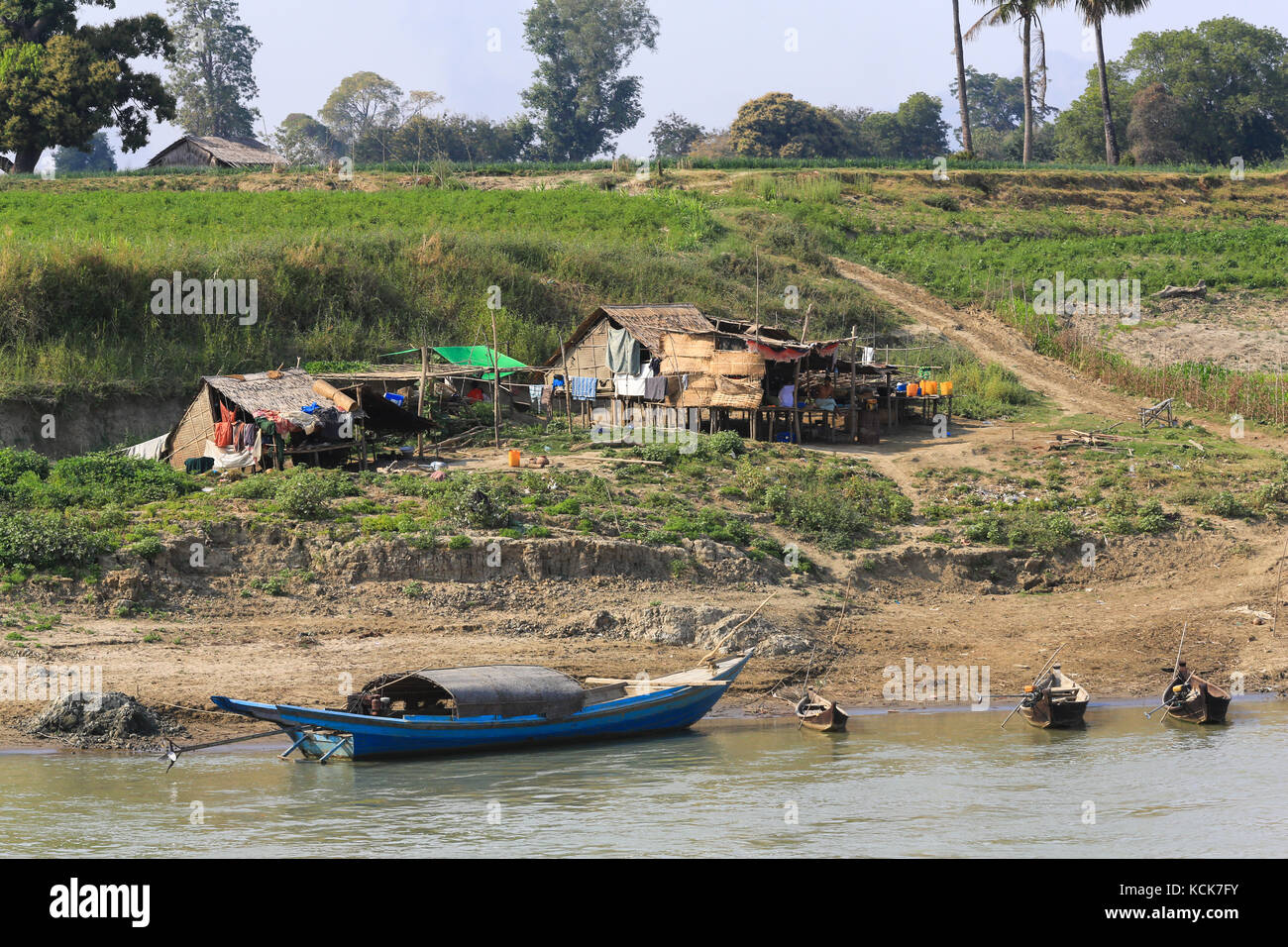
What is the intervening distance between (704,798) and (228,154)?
49.5 meters

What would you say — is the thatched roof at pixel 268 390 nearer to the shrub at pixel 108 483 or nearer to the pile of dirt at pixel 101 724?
the shrub at pixel 108 483

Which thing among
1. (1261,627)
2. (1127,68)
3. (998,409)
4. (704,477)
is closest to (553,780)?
(704,477)

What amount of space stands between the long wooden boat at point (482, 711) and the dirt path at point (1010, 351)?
17156mm

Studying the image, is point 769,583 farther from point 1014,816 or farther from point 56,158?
point 56,158

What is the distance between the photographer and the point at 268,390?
73.8ft

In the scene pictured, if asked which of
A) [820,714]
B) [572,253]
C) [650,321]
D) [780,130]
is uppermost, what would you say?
[780,130]

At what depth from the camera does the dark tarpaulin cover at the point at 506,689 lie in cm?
1401

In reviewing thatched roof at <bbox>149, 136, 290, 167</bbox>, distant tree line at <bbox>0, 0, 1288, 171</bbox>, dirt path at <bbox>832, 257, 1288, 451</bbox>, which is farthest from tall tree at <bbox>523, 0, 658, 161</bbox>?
dirt path at <bbox>832, 257, 1288, 451</bbox>

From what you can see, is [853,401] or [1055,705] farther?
[853,401]

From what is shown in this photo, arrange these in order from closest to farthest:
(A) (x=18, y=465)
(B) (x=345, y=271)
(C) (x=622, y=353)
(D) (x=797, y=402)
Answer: (A) (x=18, y=465) → (D) (x=797, y=402) → (C) (x=622, y=353) → (B) (x=345, y=271)

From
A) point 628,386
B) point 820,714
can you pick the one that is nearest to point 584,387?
point 628,386

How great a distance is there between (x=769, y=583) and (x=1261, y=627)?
7453 millimetres

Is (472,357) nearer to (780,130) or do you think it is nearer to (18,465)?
(18,465)
